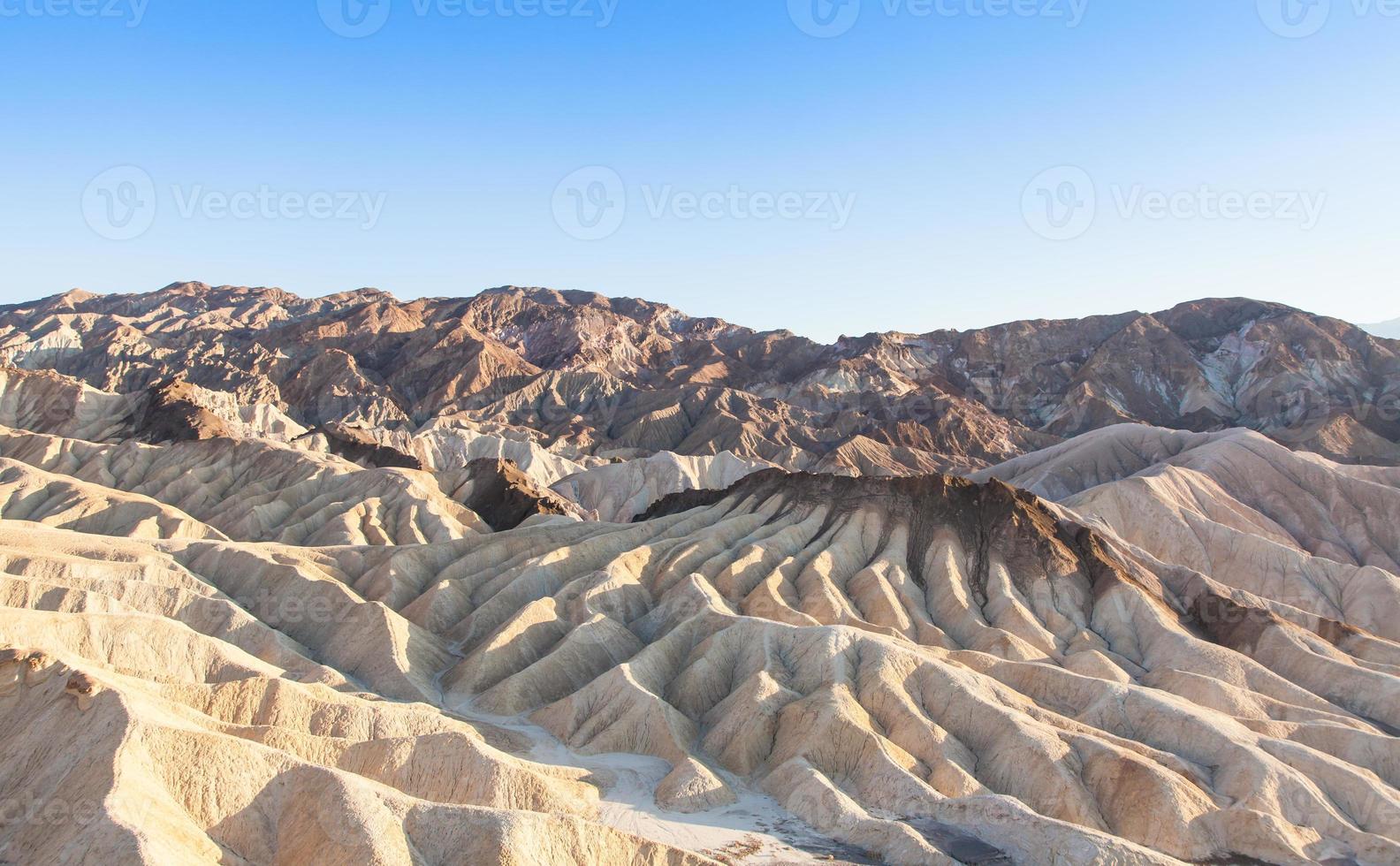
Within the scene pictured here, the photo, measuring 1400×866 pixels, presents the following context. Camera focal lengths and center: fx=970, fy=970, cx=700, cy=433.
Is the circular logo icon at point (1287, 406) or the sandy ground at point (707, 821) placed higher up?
the circular logo icon at point (1287, 406)

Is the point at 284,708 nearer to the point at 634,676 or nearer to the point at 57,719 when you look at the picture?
the point at 57,719

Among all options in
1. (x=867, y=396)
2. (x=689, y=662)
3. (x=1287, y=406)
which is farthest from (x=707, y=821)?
(x=867, y=396)

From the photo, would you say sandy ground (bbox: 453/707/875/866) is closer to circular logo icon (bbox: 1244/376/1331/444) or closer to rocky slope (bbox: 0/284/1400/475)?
rocky slope (bbox: 0/284/1400/475)

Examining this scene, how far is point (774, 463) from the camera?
14825 centimetres

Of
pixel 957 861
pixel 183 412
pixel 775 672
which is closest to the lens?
pixel 957 861

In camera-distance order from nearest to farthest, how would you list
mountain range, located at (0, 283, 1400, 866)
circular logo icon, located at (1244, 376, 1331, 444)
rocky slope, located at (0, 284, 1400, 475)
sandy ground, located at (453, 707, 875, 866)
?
1. mountain range, located at (0, 283, 1400, 866)
2. sandy ground, located at (453, 707, 875, 866)
3. circular logo icon, located at (1244, 376, 1331, 444)
4. rocky slope, located at (0, 284, 1400, 475)

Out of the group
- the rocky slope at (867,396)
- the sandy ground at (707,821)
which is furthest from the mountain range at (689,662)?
the rocky slope at (867,396)

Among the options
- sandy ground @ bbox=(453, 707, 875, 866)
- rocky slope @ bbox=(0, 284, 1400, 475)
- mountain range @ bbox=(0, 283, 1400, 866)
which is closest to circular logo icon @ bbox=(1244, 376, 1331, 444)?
rocky slope @ bbox=(0, 284, 1400, 475)

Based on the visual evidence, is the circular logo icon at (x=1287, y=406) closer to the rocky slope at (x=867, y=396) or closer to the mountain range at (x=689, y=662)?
the rocky slope at (x=867, y=396)

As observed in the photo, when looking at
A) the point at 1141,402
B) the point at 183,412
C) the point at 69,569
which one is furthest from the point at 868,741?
the point at 1141,402

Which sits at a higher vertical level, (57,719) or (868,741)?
(57,719)

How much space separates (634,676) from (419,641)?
44.9 feet

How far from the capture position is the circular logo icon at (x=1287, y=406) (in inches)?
5746

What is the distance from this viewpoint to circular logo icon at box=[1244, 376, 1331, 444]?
146 meters
